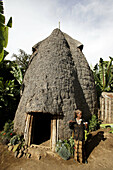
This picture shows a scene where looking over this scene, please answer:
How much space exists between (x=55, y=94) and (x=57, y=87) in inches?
19.8

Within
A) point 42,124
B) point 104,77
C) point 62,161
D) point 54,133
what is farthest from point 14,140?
point 104,77

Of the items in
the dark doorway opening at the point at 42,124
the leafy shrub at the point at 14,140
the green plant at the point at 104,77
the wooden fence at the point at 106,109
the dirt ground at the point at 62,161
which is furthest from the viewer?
the green plant at the point at 104,77

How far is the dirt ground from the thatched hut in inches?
36.4

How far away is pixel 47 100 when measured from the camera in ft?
18.9

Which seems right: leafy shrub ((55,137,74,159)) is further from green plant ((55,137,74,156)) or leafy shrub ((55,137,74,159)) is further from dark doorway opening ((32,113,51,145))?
dark doorway opening ((32,113,51,145))

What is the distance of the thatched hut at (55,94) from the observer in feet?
18.4

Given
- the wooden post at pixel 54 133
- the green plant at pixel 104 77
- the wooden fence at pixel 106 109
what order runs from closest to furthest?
1. the wooden post at pixel 54 133
2. the wooden fence at pixel 106 109
3. the green plant at pixel 104 77

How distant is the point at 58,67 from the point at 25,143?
540cm

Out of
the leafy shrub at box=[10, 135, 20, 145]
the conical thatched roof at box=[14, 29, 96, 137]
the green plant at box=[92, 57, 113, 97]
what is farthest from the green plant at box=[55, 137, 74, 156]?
the green plant at box=[92, 57, 113, 97]

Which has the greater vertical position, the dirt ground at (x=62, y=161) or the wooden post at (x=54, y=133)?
the wooden post at (x=54, y=133)

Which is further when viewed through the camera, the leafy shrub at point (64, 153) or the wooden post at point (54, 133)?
the wooden post at point (54, 133)

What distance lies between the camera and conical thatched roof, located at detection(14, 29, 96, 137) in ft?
19.1

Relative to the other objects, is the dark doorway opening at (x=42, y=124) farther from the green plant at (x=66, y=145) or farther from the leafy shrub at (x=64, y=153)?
the leafy shrub at (x=64, y=153)

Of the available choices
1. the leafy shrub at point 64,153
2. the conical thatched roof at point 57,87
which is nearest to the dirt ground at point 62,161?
the leafy shrub at point 64,153
